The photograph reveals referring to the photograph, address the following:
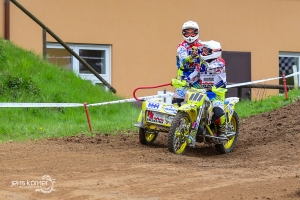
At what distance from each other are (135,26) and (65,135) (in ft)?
21.9

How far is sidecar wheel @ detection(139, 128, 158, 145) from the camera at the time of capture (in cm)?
1146

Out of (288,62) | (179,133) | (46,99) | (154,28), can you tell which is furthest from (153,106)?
(288,62)

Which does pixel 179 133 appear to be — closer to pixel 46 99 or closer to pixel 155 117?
pixel 155 117

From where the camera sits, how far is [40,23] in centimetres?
1634

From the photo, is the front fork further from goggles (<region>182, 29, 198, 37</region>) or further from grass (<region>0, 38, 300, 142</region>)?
grass (<region>0, 38, 300, 142</region>)

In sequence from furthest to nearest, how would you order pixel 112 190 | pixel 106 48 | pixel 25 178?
pixel 106 48, pixel 25 178, pixel 112 190

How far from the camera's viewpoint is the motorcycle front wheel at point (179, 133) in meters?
10.3

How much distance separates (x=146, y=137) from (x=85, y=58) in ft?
24.1

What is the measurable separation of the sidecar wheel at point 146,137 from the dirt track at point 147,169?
0.14 meters

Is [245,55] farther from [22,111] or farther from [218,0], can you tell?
[22,111]

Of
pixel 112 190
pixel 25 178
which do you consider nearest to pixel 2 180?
pixel 25 178

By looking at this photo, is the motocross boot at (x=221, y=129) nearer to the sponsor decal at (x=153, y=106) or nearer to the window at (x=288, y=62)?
the sponsor decal at (x=153, y=106)

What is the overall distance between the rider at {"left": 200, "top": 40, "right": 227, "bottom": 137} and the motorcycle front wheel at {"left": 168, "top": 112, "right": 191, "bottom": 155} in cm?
69

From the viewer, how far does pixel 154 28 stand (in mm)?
18812
